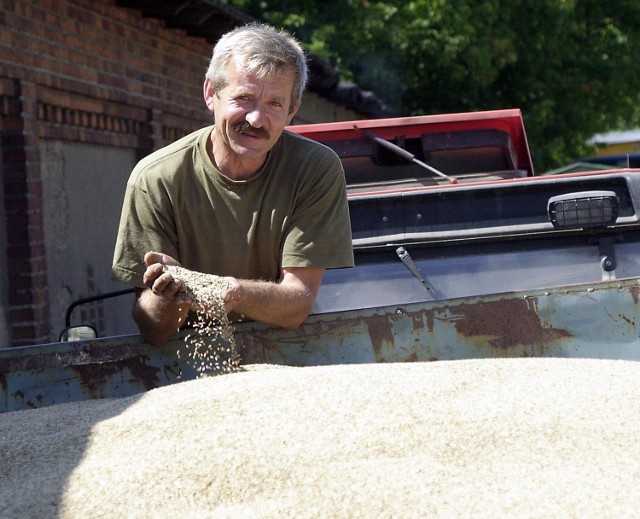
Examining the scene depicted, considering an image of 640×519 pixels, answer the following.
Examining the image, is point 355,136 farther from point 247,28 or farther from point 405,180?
point 247,28

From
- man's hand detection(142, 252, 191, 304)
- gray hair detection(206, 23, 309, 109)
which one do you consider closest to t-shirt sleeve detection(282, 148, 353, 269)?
gray hair detection(206, 23, 309, 109)

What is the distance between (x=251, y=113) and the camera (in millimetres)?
3932

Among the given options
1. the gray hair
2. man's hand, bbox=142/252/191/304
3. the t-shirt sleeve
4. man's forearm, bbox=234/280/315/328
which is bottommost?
man's forearm, bbox=234/280/315/328

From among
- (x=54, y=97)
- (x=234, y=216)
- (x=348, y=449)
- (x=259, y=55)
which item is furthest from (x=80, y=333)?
(x=54, y=97)

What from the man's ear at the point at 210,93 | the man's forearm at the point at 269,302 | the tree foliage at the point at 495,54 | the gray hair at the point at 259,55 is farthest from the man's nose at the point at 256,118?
the tree foliage at the point at 495,54

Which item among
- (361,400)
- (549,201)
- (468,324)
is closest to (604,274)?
(549,201)

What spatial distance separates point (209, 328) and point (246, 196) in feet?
1.80

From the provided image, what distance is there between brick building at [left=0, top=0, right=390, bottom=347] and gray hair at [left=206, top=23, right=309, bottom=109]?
120 inches

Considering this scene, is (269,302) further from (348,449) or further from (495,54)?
(495,54)

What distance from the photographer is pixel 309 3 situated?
16297 mm

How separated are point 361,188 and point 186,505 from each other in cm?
337

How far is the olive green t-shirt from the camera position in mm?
3912

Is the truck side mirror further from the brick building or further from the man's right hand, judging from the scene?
the brick building

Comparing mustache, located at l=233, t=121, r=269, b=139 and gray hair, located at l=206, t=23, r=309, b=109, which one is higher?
gray hair, located at l=206, t=23, r=309, b=109
